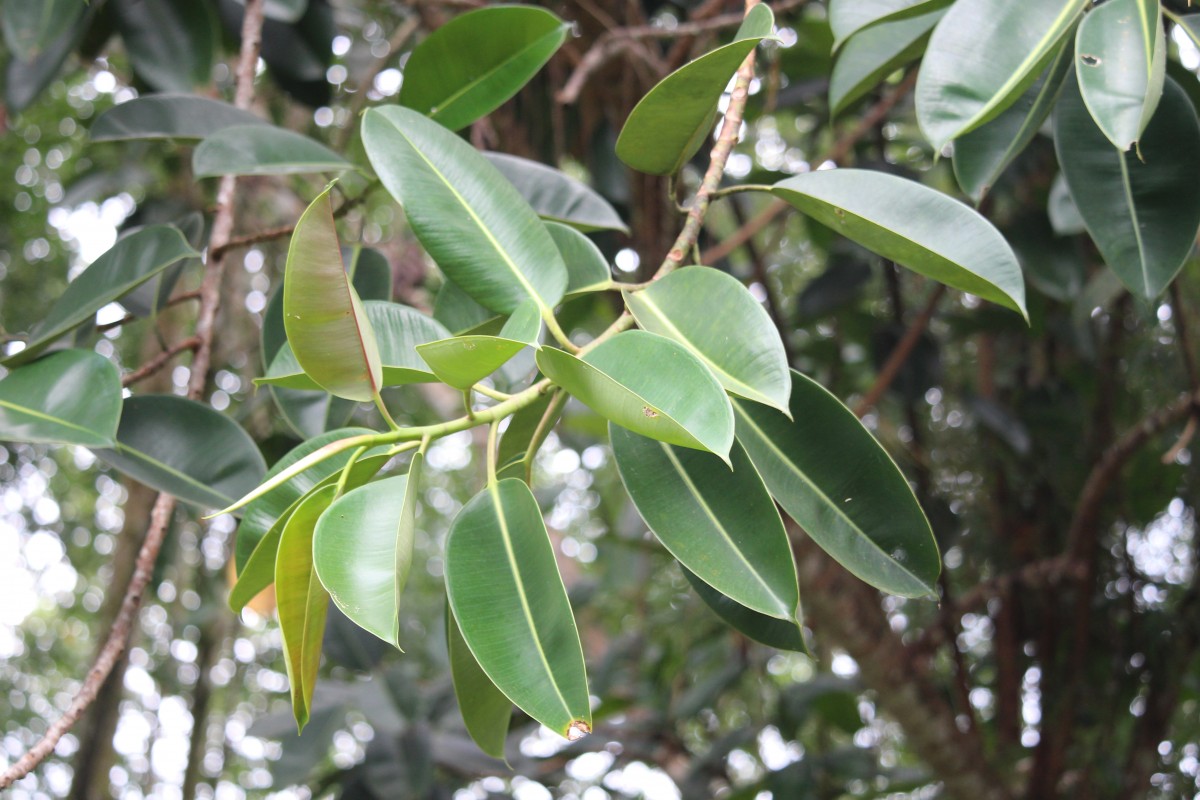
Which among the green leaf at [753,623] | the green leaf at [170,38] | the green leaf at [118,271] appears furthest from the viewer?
the green leaf at [170,38]

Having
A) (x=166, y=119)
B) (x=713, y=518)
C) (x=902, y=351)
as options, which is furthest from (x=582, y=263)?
(x=902, y=351)

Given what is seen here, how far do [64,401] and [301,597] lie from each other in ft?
0.99

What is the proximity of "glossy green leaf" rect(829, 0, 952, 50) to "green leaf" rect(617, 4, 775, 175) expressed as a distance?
93mm

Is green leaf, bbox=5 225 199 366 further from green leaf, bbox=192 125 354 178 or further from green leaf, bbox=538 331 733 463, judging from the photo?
green leaf, bbox=538 331 733 463

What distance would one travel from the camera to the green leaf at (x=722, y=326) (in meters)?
0.50

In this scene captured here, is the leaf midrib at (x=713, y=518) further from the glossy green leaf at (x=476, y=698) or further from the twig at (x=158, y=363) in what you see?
the twig at (x=158, y=363)

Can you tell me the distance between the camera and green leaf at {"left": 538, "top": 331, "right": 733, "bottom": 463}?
1.45ft

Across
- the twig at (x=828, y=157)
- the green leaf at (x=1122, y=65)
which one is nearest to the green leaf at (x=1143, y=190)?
the green leaf at (x=1122, y=65)

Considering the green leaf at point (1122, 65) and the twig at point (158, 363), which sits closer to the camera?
the green leaf at point (1122, 65)

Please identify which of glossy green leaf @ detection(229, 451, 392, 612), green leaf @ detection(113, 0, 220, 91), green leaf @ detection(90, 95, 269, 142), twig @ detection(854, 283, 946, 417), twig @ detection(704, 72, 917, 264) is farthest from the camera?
twig @ detection(854, 283, 946, 417)

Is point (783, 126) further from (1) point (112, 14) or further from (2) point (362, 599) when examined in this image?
(2) point (362, 599)

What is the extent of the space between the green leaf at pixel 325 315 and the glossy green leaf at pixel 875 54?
48cm

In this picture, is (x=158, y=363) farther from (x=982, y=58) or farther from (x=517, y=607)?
(x=982, y=58)

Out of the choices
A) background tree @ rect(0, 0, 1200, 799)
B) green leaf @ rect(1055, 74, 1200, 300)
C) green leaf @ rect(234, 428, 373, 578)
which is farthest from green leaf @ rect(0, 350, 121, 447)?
green leaf @ rect(1055, 74, 1200, 300)
